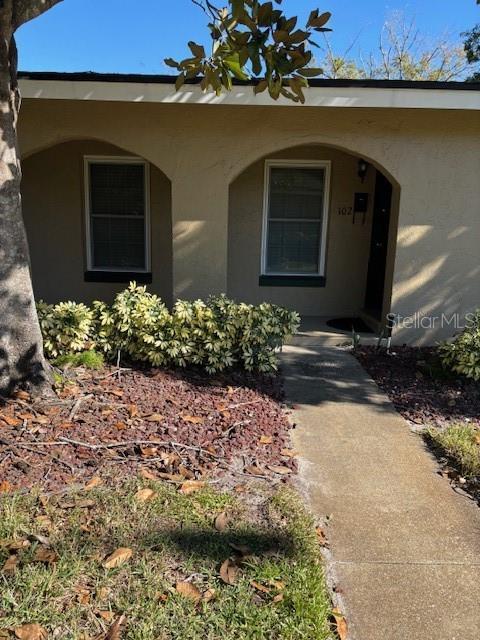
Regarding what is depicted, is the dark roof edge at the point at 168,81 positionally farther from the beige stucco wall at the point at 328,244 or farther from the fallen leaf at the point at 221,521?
the fallen leaf at the point at 221,521

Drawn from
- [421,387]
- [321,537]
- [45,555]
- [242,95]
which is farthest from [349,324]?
[45,555]

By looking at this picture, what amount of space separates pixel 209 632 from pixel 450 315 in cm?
563

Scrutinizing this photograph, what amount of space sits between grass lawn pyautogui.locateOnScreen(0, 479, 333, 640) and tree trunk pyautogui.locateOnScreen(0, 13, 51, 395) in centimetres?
159

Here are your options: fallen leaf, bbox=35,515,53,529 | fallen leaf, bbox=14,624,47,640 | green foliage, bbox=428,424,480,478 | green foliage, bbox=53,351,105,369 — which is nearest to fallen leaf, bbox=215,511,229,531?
fallen leaf, bbox=35,515,53,529

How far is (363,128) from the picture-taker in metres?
6.38

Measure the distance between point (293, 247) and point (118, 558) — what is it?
613 cm

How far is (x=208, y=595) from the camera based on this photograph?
7.75 feet

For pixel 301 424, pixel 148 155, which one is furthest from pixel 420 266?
pixel 148 155

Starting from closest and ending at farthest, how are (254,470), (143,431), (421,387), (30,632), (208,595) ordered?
(30,632), (208,595), (254,470), (143,431), (421,387)

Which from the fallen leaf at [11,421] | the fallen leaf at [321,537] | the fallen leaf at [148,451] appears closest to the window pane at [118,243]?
the fallen leaf at [11,421]

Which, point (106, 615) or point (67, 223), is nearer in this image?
point (106, 615)

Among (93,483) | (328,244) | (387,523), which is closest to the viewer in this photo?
(387,523)

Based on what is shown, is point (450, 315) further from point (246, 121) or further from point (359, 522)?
point (359, 522)

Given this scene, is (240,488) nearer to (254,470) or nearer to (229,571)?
(254,470)
